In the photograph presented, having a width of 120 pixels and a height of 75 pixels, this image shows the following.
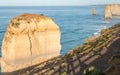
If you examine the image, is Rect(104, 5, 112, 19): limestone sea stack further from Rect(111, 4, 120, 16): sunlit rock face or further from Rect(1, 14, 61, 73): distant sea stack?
Rect(1, 14, 61, 73): distant sea stack

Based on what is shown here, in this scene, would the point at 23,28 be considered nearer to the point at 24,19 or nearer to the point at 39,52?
the point at 24,19

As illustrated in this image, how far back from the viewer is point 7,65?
108 feet

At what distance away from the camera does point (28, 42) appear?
111 ft

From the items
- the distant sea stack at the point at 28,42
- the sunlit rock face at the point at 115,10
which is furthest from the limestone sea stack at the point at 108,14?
the distant sea stack at the point at 28,42

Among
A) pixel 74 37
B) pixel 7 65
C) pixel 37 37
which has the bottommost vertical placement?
pixel 74 37

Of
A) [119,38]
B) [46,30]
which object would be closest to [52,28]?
[46,30]

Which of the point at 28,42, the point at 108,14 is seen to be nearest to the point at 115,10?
the point at 108,14

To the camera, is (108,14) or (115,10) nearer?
(108,14)

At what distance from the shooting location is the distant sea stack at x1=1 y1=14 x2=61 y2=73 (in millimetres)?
32875

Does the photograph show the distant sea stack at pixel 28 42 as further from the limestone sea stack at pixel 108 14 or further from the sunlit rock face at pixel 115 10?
the sunlit rock face at pixel 115 10

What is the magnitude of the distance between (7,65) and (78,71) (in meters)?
13.4

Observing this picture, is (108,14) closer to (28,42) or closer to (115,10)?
(115,10)

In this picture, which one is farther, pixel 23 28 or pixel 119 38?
pixel 23 28

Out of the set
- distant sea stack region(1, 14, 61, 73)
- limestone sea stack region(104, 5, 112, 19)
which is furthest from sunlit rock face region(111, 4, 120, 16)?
distant sea stack region(1, 14, 61, 73)
